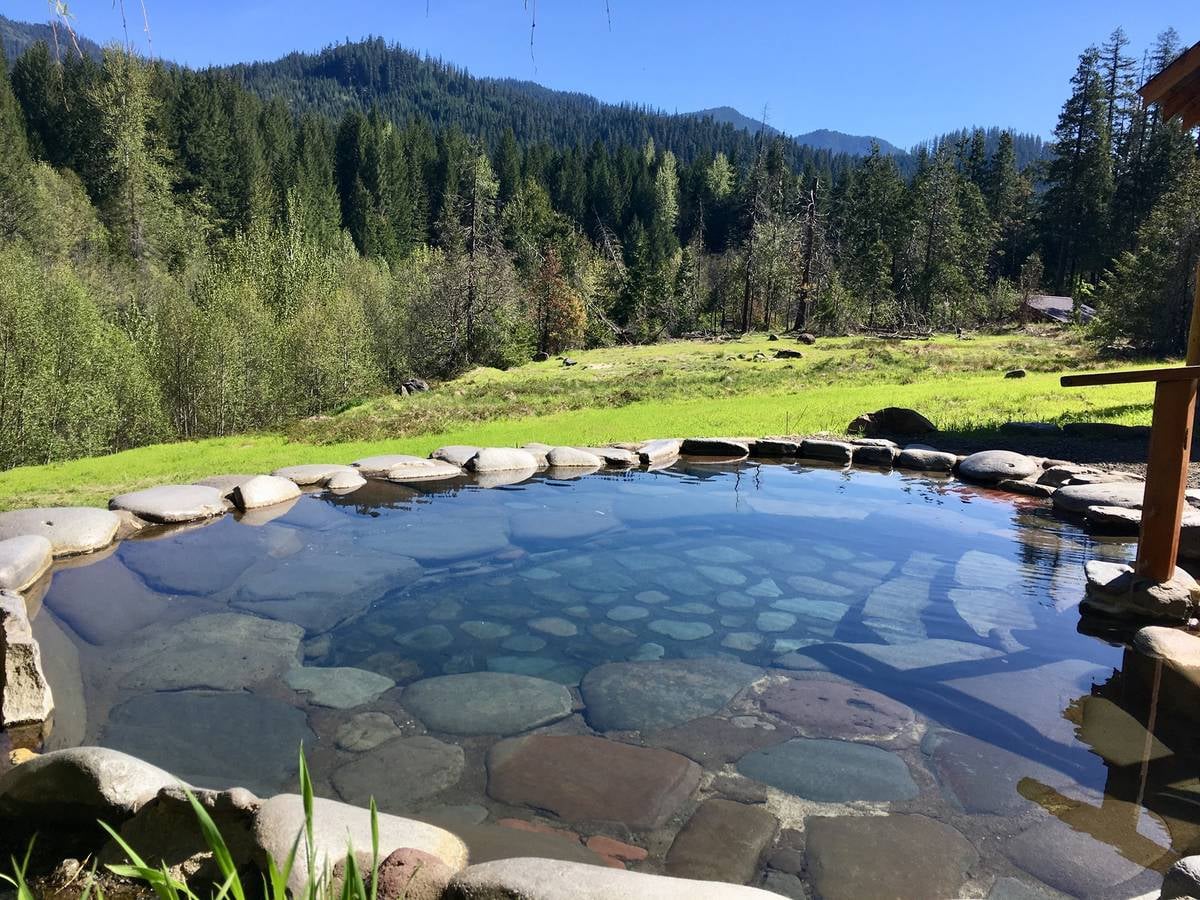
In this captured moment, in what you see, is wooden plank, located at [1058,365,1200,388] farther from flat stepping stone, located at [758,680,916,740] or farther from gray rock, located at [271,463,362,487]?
gray rock, located at [271,463,362,487]

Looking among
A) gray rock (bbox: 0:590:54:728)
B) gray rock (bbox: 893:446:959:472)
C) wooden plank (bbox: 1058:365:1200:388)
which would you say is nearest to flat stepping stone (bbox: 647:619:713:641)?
wooden plank (bbox: 1058:365:1200:388)

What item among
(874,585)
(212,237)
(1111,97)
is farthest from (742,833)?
(1111,97)

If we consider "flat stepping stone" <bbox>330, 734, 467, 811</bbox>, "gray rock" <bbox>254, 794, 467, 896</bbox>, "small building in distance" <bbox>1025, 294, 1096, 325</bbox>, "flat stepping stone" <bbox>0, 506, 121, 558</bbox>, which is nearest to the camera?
"gray rock" <bbox>254, 794, 467, 896</bbox>

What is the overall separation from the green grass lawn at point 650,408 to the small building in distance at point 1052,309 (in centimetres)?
1343

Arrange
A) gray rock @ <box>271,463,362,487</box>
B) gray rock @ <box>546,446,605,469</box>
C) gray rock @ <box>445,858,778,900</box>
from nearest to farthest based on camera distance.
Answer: gray rock @ <box>445,858,778,900</box> → gray rock @ <box>271,463,362,487</box> → gray rock @ <box>546,446,605,469</box>

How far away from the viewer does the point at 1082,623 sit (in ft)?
16.8

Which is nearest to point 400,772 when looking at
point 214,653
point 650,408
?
point 214,653

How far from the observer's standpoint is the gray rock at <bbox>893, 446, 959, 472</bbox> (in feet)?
30.6

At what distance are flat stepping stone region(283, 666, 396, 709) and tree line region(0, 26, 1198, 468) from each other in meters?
2.96

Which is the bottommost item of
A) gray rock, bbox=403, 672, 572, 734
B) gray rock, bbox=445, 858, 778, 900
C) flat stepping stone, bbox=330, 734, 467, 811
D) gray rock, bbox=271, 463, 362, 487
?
flat stepping stone, bbox=330, 734, 467, 811

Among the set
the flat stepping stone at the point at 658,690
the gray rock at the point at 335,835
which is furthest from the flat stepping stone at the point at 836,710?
the gray rock at the point at 335,835

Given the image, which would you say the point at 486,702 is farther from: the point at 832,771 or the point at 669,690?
the point at 832,771

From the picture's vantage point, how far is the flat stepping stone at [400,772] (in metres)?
3.15

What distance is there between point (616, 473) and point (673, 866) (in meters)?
6.40
